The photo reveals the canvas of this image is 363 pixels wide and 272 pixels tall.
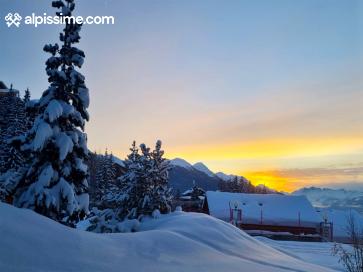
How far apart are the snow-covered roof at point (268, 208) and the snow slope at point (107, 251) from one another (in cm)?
3917

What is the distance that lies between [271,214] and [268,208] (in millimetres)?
1318

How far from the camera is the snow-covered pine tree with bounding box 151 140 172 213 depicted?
842 inches

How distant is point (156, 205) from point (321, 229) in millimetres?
33423

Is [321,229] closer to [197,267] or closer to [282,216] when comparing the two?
[282,216]

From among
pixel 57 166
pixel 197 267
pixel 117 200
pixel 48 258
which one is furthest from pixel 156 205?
pixel 48 258

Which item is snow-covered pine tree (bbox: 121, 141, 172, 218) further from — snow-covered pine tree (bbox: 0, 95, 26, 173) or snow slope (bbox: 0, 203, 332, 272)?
snow-covered pine tree (bbox: 0, 95, 26, 173)

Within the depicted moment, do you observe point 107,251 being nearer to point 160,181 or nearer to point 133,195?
point 133,195

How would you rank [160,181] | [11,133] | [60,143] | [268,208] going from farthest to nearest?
[268,208]
[11,133]
[160,181]
[60,143]

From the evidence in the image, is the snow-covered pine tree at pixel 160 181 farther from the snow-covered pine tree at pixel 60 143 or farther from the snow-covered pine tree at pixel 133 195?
the snow-covered pine tree at pixel 60 143

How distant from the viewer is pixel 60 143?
14742 millimetres

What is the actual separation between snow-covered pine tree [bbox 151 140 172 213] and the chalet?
2599cm

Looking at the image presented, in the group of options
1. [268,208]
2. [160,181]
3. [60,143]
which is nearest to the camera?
[60,143]

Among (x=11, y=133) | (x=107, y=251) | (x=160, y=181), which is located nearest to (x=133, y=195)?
(x=160, y=181)

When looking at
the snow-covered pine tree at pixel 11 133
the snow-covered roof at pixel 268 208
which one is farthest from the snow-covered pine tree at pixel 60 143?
the snow-covered roof at pixel 268 208
